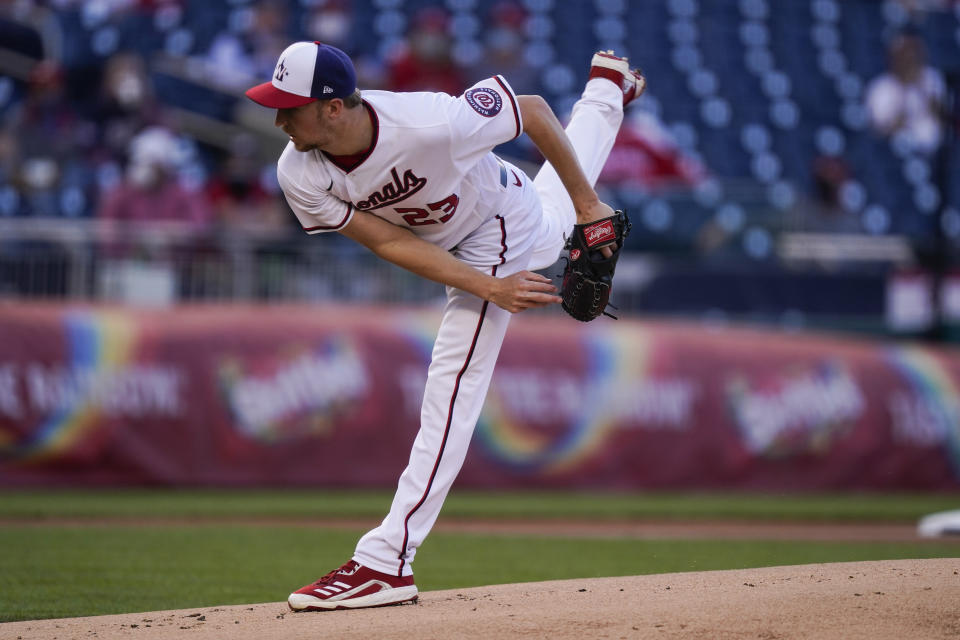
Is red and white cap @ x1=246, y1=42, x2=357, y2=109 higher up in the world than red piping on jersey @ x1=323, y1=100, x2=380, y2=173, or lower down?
higher up

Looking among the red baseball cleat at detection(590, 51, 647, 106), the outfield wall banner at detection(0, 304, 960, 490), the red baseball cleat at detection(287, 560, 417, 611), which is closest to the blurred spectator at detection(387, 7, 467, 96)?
the outfield wall banner at detection(0, 304, 960, 490)

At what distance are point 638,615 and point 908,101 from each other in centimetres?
1346

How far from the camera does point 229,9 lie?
15180 millimetres

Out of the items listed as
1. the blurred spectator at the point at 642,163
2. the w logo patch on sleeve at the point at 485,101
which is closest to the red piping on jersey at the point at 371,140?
the w logo patch on sleeve at the point at 485,101

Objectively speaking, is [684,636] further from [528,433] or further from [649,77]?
A: [649,77]

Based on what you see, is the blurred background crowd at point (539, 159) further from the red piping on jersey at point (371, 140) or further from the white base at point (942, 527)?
the red piping on jersey at point (371, 140)

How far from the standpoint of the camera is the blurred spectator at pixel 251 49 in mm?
13891

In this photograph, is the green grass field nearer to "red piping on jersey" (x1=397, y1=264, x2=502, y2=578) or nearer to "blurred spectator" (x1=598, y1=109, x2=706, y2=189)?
"red piping on jersey" (x1=397, y1=264, x2=502, y2=578)

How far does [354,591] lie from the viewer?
435cm

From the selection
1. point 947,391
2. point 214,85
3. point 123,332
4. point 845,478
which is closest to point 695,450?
point 845,478

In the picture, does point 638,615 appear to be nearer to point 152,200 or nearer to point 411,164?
point 411,164

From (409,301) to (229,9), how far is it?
5775mm

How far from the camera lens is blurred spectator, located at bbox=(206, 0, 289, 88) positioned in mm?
13891

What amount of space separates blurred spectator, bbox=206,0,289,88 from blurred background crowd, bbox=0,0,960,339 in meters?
0.03
